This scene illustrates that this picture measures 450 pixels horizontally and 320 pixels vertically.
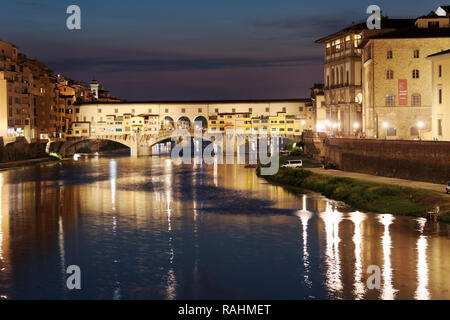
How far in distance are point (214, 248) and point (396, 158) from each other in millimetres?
15075

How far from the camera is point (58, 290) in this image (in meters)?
15.3

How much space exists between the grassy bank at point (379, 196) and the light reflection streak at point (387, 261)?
0.94 m

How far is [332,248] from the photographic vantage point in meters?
19.2

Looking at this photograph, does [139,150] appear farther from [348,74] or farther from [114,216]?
→ [114,216]

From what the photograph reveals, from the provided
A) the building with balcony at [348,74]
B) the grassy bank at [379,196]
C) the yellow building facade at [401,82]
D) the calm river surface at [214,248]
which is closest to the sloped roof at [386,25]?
the building with balcony at [348,74]

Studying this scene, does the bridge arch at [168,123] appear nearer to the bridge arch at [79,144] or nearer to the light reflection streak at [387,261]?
the bridge arch at [79,144]

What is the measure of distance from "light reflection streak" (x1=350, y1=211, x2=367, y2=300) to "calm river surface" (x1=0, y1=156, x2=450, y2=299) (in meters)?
0.03

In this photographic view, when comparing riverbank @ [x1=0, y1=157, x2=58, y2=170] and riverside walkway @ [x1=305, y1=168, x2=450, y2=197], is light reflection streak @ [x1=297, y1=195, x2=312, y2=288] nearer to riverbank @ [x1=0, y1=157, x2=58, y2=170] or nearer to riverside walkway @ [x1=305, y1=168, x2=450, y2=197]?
riverside walkway @ [x1=305, y1=168, x2=450, y2=197]

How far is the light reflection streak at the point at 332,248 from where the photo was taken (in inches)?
609

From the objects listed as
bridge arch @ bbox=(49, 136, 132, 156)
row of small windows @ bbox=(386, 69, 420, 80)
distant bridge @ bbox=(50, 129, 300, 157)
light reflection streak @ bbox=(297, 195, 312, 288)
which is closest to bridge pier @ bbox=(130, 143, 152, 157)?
distant bridge @ bbox=(50, 129, 300, 157)

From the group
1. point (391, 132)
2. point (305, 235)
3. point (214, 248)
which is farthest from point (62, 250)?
point (391, 132)

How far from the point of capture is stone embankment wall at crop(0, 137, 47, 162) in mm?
57531
